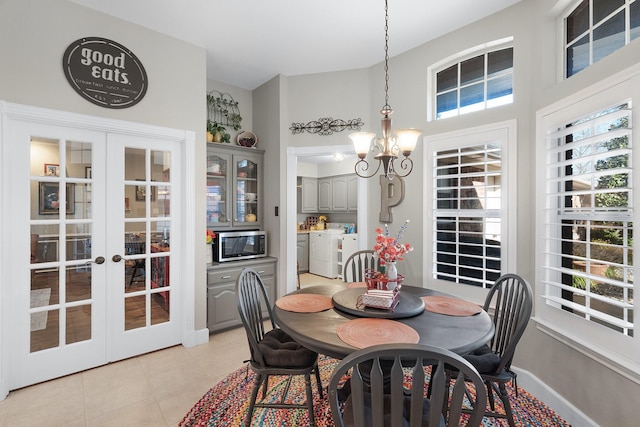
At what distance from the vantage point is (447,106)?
9.75 feet

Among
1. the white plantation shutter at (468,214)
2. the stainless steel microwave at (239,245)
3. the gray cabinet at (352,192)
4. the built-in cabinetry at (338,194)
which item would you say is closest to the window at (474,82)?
the white plantation shutter at (468,214)

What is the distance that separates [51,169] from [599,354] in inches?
157

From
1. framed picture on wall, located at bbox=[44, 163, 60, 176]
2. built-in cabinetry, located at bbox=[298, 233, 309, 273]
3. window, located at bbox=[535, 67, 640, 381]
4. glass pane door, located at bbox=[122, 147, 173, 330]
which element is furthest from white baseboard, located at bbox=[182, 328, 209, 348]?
built-in cabinetry, located at bbox=[298, 233, 309, 273]

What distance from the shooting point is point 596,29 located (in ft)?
6.37

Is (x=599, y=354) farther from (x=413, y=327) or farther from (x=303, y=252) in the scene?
(x=303, y=252)

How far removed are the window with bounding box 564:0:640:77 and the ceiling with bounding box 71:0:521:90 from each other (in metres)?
0.54

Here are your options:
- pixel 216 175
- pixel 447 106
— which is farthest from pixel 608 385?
pixel 216 175

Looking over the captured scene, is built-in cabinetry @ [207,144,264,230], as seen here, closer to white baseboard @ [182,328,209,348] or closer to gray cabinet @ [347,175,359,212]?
white baseboard @ [182,328,209,348]

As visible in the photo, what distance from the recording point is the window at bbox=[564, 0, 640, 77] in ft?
5.66

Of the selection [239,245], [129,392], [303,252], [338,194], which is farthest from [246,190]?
[338,194]

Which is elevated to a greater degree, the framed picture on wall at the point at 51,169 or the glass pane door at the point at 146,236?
the framed picture on wall at the point at 51,169

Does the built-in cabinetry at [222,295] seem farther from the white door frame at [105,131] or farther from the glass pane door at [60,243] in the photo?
the glass pane door at [60,243]

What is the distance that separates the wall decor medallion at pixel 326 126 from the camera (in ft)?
11.7

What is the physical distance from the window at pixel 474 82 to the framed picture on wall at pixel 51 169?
11.1 feet
